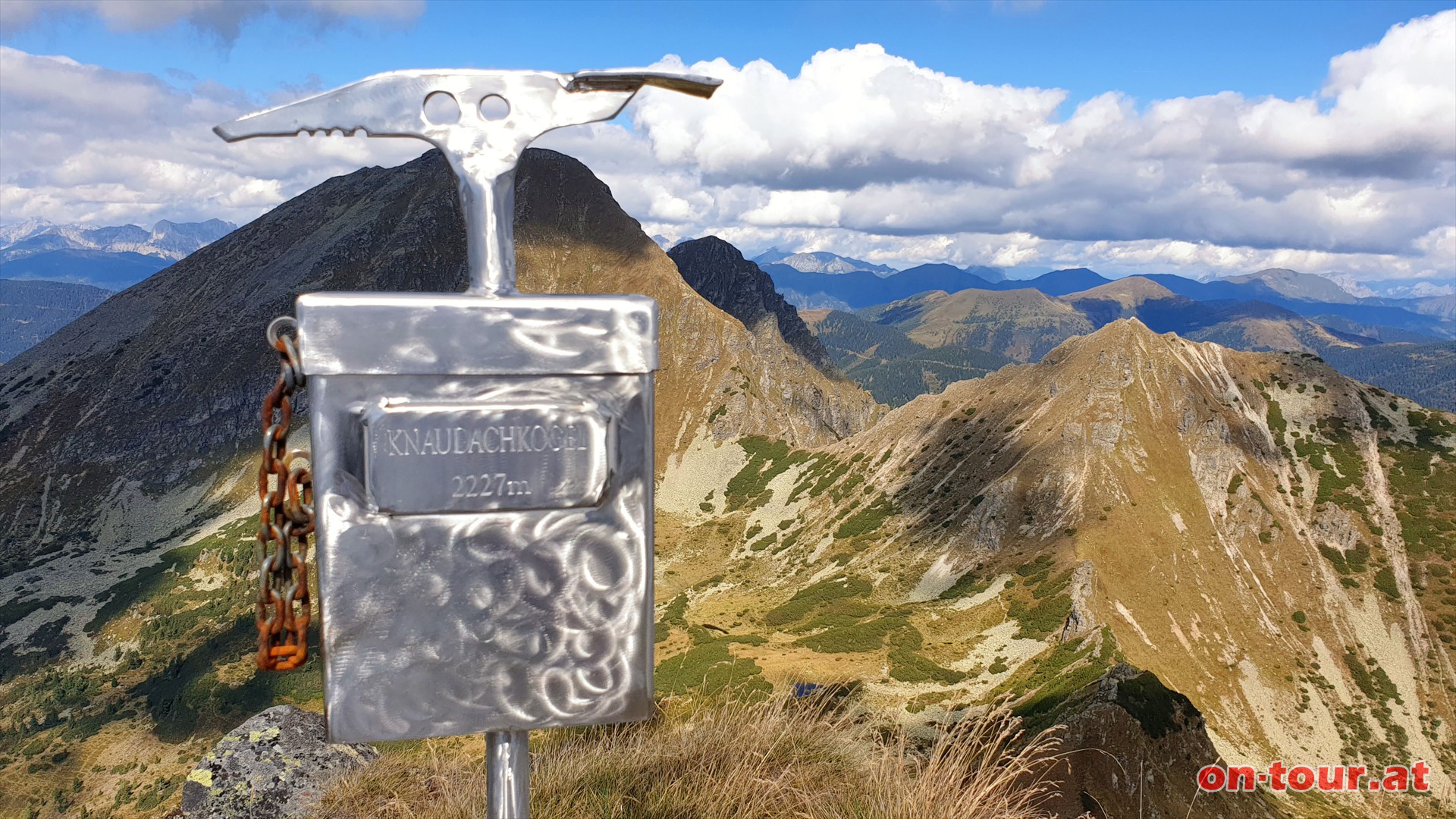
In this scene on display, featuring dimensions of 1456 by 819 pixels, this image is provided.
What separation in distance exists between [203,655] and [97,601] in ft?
82.3

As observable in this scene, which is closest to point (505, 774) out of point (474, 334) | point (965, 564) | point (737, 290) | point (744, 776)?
point (474, 334)

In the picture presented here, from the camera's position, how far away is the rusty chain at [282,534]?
2748mm

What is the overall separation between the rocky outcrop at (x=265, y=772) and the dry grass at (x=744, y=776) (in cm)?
113

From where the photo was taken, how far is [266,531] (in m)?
2.83

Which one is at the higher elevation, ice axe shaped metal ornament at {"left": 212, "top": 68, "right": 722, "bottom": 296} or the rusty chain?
ice axe shaped metal ornament at {"left": 212, "top": 68, "right": 722, "bottom": 296}

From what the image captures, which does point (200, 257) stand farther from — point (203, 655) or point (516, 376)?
point (516, 376)

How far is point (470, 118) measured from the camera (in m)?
2.94

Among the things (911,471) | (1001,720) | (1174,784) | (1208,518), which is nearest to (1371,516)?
(1208,518)

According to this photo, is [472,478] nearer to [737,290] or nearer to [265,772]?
[265,772]

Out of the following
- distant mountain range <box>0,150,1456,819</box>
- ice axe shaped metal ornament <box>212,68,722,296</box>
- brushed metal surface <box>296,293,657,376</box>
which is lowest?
distant mountain range <box>0,150,1456,819</box>

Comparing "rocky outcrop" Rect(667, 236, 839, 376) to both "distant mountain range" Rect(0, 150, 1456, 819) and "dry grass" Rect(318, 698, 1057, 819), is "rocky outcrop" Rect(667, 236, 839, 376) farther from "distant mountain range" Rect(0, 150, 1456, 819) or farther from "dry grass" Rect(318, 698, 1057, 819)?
"dry grass" Rect(318, 698, 1057, 819)

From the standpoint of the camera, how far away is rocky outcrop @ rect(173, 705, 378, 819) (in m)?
7.39

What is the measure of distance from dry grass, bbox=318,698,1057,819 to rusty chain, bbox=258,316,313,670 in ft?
8.20

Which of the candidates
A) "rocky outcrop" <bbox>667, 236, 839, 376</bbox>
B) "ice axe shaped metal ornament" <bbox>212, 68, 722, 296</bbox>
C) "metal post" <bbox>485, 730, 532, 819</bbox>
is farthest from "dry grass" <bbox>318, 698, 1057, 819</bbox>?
"rocky outcrop" <bbox>667, 236, 839, 376</bbox>
